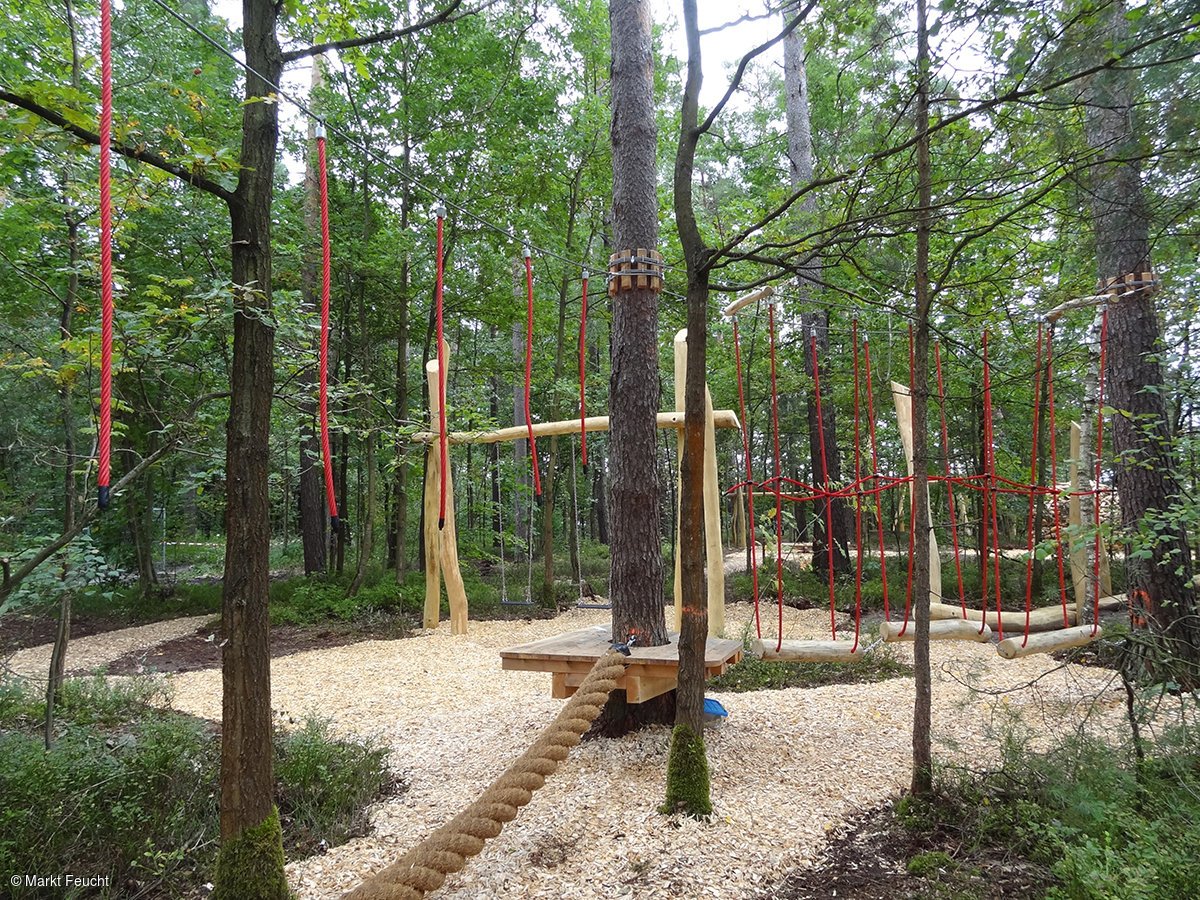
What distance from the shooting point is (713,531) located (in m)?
4.63

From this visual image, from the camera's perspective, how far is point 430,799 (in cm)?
365

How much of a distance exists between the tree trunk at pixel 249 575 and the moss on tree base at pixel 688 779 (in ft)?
5.54

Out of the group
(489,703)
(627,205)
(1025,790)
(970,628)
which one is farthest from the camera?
(489,703)

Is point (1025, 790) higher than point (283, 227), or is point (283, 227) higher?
point (283, 227)

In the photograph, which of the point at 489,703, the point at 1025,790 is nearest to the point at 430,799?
the point at 489,703

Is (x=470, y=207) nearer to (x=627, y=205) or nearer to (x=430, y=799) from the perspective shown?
(x=627, y=205)

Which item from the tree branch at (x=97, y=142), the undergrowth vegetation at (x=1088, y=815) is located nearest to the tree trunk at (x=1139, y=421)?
the undergrowth vegetation at (x=1088, y=815)

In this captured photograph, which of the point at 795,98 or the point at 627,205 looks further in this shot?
the point at 795,98

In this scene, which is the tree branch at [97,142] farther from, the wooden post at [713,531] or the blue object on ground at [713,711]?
the blue object on ground at [713,711]

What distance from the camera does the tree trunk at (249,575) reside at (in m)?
2.27

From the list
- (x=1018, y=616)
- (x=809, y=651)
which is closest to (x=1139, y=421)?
(x=1018, y=616)

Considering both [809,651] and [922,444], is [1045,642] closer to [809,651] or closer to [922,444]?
[809,651]

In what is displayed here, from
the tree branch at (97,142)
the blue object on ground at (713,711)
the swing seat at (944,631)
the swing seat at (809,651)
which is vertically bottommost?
the blue object on ground at (713,711)

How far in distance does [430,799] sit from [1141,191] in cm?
486
